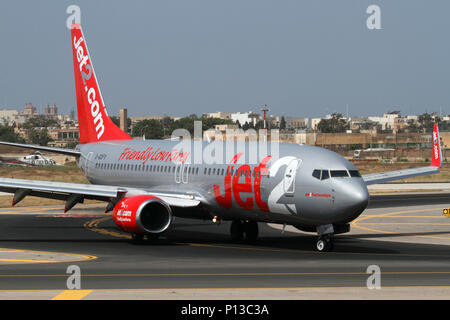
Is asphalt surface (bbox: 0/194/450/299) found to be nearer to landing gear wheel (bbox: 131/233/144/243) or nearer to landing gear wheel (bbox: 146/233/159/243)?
landing gear wheel (bbox: 146/233/159/243)

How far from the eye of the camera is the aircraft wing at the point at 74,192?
3684 centimetres

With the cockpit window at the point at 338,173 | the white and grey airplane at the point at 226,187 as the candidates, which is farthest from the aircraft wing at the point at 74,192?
the cockpit window at the point at 338,173

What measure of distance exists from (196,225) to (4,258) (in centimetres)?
1765

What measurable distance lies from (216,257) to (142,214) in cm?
621

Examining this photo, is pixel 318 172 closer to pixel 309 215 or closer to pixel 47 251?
pixel 309 215

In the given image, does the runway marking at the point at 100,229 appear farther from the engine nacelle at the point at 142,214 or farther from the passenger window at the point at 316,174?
the passenger window at the point at 316,174

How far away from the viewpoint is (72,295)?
2198 cm

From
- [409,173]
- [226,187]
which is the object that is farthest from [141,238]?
[409,173]

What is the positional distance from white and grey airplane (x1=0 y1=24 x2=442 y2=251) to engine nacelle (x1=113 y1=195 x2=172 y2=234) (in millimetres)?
44

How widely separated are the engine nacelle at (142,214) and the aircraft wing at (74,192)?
24.7 inches

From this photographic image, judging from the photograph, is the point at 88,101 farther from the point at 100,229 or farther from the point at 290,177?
the point at 290,177

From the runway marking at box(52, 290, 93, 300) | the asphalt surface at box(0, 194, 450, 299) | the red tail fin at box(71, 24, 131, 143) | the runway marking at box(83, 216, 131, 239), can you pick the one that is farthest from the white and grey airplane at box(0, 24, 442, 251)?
the runway marking at box(52, 290, 93, 300)

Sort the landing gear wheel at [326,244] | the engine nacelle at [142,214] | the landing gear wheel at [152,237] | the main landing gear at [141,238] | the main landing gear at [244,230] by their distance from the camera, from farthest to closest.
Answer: the main landing gear at [244,230]
the main landing gear at [141,238]
the landing gear wheel at [152,237]
the engine nacelle at [142,214]
the landing gear wheel at [326,244]

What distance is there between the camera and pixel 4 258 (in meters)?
31.2
